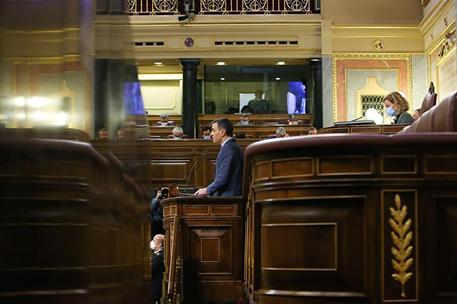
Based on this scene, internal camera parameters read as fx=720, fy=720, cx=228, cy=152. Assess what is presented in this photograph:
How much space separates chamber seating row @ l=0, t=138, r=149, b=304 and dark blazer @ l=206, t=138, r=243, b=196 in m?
5.60

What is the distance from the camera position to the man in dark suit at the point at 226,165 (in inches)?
248

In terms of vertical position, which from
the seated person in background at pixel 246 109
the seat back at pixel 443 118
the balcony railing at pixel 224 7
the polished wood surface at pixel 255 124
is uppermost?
the balcony railing at pixel 224 7

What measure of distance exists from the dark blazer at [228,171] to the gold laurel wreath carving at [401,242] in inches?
123

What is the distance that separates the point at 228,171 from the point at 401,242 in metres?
3.19

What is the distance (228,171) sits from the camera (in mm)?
6316

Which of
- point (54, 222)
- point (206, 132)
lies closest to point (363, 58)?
point (206, 132)

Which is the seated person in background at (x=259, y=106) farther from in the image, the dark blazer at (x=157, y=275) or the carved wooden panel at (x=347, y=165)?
the carved wooden panel at (x=347, y=165)

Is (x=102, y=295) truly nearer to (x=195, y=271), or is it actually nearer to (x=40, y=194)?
(x=40, y=194)

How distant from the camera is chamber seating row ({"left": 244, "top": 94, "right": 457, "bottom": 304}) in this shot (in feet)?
10.6

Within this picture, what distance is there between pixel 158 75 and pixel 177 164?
237 inches

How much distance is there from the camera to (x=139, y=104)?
1.11m

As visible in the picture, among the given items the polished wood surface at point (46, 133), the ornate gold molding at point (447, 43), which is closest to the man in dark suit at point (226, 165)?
the polished wood surface at point (46, 133)

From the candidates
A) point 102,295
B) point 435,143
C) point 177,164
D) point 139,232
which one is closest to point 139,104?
point 139,232

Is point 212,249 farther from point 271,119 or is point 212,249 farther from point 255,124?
point 271,119
